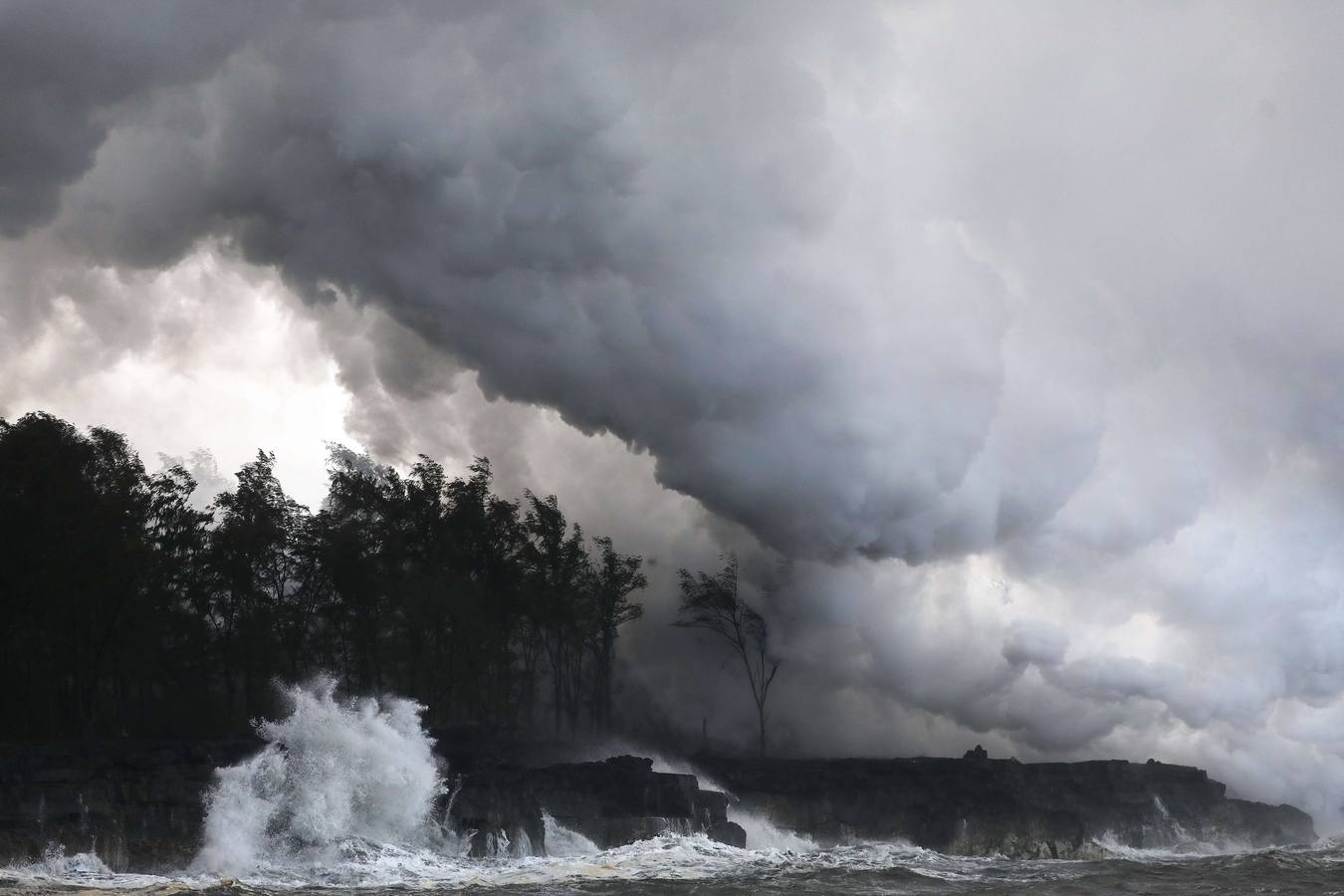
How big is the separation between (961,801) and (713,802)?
13.8m

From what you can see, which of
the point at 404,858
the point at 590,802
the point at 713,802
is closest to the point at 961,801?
the point at 713,802

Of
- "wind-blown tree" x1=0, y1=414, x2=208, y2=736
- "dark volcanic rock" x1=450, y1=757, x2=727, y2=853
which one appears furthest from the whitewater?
"wind-blown tree" x1=0, y1=414, x2=208, y2=736

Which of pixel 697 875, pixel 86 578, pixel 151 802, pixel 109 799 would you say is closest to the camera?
pixel 109 799

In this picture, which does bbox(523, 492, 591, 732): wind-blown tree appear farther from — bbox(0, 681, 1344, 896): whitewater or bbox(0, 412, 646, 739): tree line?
bbox(0, 681, 1344, 896): whitewater

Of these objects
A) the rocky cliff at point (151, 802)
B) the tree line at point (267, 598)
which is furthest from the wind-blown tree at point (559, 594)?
the rocky cliff at point (151, 802)

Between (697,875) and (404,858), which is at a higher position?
(404,858)

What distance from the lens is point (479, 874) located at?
38.1 meters

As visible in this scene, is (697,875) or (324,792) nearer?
(697,875)

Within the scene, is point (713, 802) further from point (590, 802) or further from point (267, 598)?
point (267, 598)

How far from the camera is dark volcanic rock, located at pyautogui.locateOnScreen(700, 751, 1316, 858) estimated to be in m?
60.8

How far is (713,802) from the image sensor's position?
178ft

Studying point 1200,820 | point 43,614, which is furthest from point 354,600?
point 1200,820

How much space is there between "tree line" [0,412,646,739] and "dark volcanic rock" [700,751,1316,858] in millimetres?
12083

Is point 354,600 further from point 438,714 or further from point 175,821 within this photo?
point 175,821
